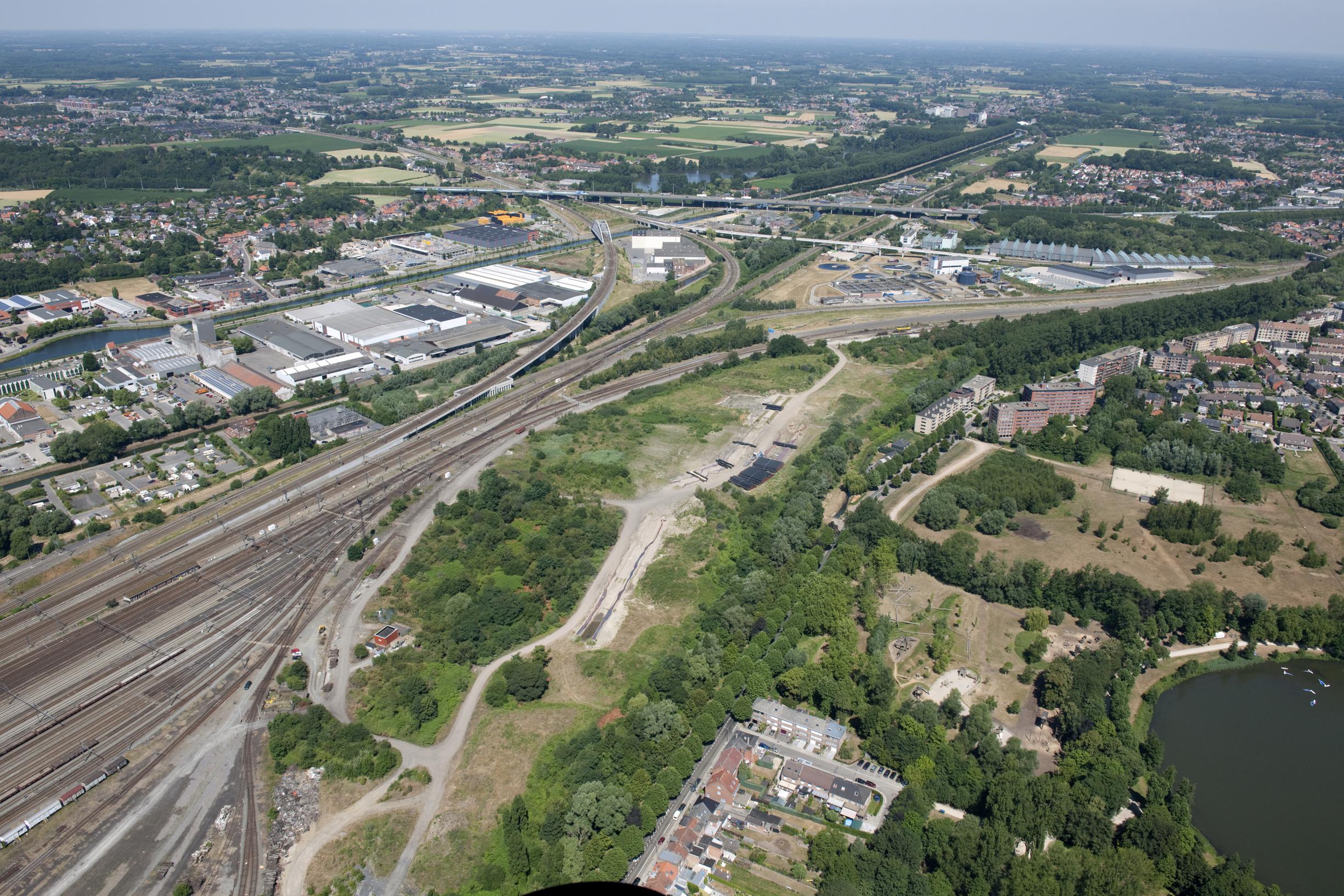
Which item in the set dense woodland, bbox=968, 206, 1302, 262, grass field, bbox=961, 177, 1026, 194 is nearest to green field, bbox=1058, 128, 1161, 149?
grass field, bbox=961, 177, 1026, 194

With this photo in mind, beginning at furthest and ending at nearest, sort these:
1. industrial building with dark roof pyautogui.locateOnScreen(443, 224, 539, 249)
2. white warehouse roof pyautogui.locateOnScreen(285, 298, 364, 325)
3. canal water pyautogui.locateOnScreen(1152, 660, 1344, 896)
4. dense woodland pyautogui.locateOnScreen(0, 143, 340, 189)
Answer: dense woodland pyautogui.locateOnScreen(0, 143, 340, 189), industrial building with dark roof pyautogui.locateOnScreen(443, 224, 539, 249), white warehouse roof pyautogui.locateOnScreen(285, 298, 364, 325), canal water pyautogui.locateOnScreen(1152, 660, 1344, 896)

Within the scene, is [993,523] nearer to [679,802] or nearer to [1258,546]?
[1258,546]

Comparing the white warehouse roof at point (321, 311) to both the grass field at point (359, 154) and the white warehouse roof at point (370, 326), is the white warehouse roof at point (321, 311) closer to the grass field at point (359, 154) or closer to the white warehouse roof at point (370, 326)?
the white warehouse roof at point (370, 326)

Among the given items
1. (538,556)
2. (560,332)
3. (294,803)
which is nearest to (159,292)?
(560,332)

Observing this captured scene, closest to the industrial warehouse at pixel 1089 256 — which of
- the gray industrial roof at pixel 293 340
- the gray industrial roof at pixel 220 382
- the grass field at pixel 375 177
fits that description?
the gray industrial roof at pixel 293 340

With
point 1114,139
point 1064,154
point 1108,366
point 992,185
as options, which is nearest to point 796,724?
point 1108,366

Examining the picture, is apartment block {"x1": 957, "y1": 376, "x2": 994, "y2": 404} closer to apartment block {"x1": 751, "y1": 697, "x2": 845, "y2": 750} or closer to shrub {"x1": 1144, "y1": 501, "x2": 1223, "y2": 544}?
shrub {"x1": 1144, "y1": 501, "x2": 1223, "y2": 544}
